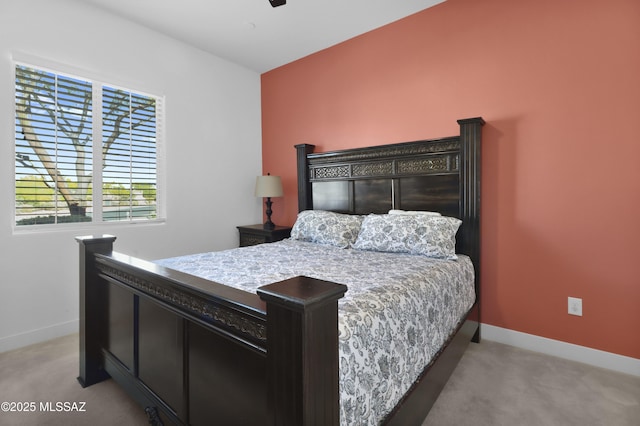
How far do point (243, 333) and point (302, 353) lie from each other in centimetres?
31

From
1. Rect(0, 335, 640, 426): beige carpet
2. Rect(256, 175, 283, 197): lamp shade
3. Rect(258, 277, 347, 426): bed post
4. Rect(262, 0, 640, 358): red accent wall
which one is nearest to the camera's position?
Rect(258, 277, 347, 426): bed post

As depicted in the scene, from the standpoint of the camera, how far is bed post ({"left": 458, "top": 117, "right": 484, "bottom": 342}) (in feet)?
8.34

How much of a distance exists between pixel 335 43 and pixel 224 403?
11.3 feet

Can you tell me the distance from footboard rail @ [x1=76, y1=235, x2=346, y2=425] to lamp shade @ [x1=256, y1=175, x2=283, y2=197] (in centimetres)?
189

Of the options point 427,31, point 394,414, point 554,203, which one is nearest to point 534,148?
point 554,203

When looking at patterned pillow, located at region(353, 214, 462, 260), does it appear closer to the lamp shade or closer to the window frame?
the lamp shade

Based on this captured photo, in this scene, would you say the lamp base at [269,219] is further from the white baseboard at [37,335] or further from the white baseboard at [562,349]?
the white baseboard at [562,349]

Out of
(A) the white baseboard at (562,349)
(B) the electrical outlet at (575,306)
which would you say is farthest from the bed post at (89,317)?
(B) the electrical outlet at (575,306)

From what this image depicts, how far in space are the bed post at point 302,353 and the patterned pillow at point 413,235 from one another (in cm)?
163

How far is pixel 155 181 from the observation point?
334 centimetres

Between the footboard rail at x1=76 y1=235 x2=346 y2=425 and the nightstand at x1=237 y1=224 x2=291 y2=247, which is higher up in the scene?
the nightstand at x1=237 y1=224 x2=291 y2=247

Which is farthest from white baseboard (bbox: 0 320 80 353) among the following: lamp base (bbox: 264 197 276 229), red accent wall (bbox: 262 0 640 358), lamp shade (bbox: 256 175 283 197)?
red accent wall (bbox: 262 0 640 358)

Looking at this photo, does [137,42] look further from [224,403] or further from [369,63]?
[224,403]

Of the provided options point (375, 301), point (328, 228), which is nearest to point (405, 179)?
point (328, 228)
